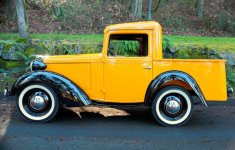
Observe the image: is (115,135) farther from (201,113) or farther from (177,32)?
(177,32)

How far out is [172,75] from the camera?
556cm

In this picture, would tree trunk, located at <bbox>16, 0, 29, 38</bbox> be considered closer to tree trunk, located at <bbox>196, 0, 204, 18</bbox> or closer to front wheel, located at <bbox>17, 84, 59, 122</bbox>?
front wheel, located at <bbox>17, 84, 59, 122</bbox>

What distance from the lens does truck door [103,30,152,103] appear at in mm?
5727

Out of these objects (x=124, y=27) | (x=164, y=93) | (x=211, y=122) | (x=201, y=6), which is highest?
(x=201, y=6)

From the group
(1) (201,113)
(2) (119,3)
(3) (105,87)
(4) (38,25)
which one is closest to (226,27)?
(2) (119,3)

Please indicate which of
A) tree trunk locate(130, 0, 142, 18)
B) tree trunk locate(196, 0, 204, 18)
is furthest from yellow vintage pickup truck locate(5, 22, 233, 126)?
tree trunk locate(196, 0, 204, 18)

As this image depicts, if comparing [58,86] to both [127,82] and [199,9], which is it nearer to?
[127,82]

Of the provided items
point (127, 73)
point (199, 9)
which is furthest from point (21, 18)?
point (199, 9)

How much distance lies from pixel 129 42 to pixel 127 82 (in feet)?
3.13

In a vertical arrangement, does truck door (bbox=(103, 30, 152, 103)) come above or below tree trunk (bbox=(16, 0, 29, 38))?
below

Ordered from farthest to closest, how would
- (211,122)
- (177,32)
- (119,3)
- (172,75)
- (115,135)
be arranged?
(119,3) → (177,32) → (211,122) → (172,75) → (115,135)

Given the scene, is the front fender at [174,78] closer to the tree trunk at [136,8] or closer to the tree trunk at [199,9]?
the tree trunk at [136,8]

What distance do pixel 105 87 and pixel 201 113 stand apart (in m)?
1.97

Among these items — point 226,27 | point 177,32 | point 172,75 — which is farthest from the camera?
point 226,27
